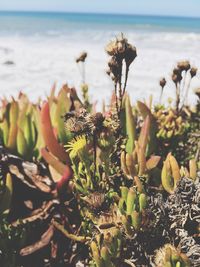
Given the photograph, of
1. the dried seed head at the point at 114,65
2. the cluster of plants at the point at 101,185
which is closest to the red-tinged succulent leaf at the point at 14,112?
the cluster of plants at the point at 101,185

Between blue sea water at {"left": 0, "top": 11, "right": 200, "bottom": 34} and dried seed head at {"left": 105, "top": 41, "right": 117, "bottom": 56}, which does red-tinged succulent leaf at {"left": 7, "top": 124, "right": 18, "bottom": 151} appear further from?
blue sea water at {"left": 0, "top": 11, "right": 200, "bottom": 34}

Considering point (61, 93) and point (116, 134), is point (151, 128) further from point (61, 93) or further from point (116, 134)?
point (116, 134)

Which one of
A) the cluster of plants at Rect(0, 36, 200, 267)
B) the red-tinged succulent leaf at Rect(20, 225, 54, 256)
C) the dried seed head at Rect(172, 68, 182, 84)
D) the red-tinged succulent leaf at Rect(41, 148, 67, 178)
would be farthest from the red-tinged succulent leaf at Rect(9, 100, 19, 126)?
the dried seed head at Rect(172, 68, 182, 84)

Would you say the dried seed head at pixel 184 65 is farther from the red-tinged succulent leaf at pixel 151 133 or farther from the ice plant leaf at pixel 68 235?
the ice plant leaf at pixel 68 235

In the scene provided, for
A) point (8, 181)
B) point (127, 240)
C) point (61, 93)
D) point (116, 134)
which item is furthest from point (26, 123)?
point (127, 240)

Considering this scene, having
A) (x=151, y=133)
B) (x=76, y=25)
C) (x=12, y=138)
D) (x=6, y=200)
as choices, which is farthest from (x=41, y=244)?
(x=76, y=25)
